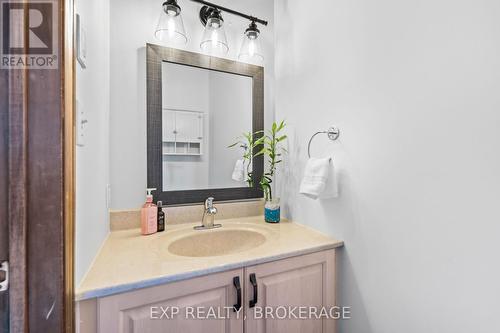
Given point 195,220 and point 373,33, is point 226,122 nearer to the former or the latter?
point 195,220

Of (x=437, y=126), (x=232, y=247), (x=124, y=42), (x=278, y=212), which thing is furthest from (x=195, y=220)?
(x=437, y=126)

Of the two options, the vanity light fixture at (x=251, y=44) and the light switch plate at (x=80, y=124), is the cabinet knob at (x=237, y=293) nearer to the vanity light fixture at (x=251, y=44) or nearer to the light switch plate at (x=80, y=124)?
the light switch plate at (x=80, y=124)

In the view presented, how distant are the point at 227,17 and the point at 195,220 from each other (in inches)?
51.2

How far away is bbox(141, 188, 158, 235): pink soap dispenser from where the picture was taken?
1151 mm

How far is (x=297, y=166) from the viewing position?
4.60ft

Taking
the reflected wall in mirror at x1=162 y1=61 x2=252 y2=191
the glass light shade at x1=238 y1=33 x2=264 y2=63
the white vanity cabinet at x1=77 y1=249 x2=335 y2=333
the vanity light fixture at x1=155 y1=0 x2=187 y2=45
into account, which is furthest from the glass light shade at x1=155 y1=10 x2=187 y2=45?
the white vanity cabinet at x1=77 y1=249 x2=335 y2=333

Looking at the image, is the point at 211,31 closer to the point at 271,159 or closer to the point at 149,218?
the point at 271,159

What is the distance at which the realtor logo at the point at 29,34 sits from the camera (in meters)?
0.50

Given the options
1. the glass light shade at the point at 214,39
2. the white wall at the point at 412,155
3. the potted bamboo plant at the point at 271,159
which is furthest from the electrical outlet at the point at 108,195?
the white wall at the point at 412,155

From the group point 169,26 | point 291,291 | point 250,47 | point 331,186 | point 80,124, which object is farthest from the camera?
point 250,47

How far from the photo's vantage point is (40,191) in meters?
0.54

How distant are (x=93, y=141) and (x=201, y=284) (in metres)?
0.65

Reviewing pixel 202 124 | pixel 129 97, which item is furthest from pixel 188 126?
pixel 129 97

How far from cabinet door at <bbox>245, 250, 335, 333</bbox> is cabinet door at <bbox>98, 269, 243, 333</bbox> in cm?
7
